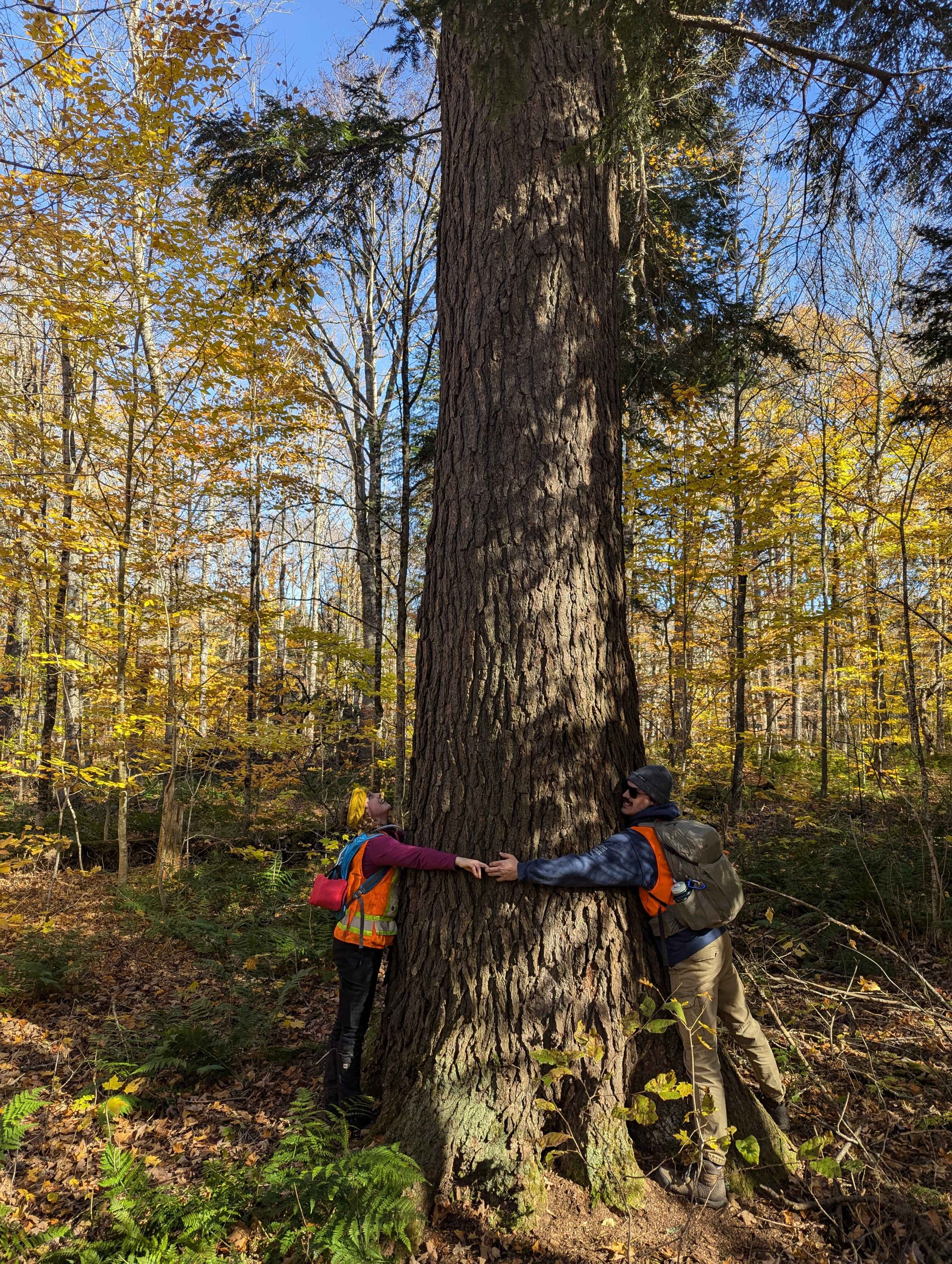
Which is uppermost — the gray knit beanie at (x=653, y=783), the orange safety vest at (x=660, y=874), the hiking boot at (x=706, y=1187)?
the gray knit beanie at (x=653, y=783)

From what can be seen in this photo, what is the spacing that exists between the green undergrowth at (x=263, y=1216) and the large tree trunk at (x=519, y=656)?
307 millimetres

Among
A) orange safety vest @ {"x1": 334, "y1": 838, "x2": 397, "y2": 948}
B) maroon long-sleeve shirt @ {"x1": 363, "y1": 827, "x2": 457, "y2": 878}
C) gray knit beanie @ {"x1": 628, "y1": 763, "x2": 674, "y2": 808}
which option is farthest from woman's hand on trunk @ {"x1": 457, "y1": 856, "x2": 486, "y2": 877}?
gray knit beanie @ {"x1": 628, "y1": 763, "x2": 674, "y2": 808}

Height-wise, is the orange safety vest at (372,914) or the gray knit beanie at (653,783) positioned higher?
the gray knit beanie at (653,783)

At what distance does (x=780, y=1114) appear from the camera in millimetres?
3078

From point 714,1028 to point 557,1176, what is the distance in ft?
2.85

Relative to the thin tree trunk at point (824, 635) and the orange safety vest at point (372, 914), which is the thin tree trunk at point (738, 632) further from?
the orange safety vest at point (372, 914)

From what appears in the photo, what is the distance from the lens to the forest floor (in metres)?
2.50

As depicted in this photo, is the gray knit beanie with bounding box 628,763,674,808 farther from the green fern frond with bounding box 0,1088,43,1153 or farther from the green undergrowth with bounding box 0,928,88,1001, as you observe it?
the green undergrowth with bounding box 0,928,88,1001

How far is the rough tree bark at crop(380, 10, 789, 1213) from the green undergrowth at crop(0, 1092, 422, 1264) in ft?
0.99

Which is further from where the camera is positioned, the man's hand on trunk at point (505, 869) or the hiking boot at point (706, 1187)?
the man's hand on trunk at point (505, 869)

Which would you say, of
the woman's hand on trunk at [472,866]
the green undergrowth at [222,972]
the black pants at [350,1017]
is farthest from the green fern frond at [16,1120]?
the woman's hand on trunk at [472,866]

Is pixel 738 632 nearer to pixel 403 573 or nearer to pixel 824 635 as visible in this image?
pixel 824 635

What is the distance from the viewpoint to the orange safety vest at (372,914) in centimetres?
337

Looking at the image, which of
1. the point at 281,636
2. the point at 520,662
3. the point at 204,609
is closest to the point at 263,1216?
the point at 520,662
